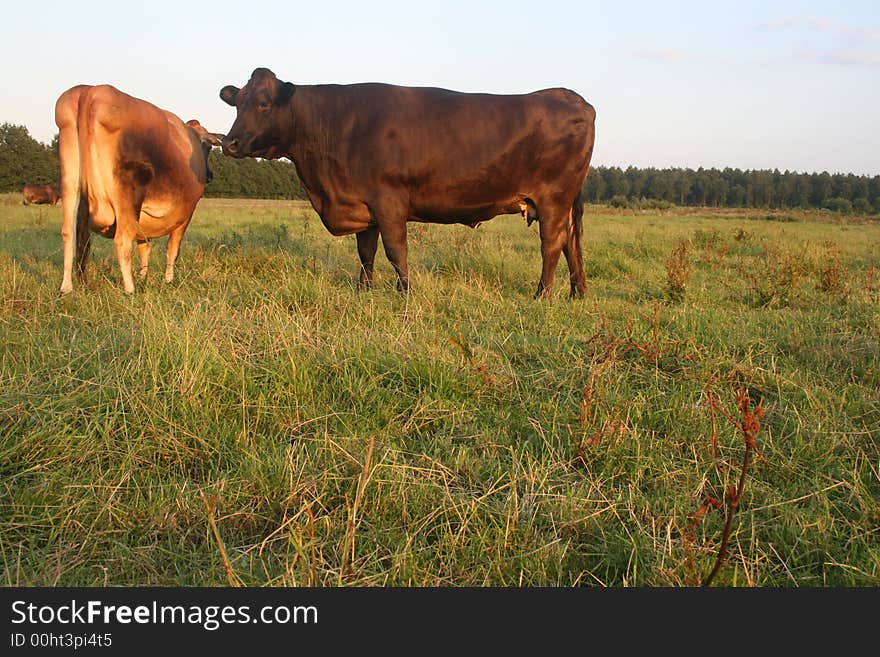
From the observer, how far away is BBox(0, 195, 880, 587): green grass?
6.31 feet

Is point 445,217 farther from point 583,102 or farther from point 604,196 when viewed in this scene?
point 604,196

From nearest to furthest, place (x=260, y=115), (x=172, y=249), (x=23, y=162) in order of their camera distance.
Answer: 1. (x=260, y=115)
2. (x=172, y=249)
3. (x=23, y=162)

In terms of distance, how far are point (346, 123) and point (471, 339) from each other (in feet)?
8.13

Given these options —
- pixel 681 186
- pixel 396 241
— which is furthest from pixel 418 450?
pixel 681 186

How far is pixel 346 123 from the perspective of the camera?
217 inches

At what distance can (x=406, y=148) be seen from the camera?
17.9 feet

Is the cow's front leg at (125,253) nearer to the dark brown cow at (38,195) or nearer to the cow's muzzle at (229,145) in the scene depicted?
the cow's muzzle at (229,145)

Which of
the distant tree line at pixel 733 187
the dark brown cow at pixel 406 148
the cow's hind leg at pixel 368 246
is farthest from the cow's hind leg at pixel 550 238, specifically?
the distant tree line at pixel 733 187

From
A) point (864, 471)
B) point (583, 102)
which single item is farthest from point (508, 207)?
point (864, 471)

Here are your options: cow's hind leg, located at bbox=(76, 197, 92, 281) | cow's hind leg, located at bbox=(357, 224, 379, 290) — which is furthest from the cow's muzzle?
cow's hind leg, located at bbox=(357, 224, 379, 290)

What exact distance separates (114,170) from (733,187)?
299ft

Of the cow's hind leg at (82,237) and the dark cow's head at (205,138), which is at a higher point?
the dark cow's head at (205,138)

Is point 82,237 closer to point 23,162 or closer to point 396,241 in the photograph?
point 396,241

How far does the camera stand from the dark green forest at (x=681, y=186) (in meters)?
54.0
